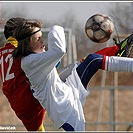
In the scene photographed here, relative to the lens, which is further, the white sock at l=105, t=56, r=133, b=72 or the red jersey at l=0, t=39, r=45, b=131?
the red jersey at l=0, t=39, r=45, b=131

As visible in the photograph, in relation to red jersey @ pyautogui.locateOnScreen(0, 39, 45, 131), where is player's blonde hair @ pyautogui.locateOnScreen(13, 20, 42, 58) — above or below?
above

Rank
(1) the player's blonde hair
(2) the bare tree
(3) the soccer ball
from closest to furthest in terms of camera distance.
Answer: (1) the player's blonde hair, (3) the soccer ball, (2) the bare tree

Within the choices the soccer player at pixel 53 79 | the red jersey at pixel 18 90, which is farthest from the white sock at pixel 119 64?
the red jersey at pixel 18 90

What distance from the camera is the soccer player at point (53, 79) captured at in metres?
4.82

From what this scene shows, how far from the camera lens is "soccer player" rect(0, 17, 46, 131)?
511 cm

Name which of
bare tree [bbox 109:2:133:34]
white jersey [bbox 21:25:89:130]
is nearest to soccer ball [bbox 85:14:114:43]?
white jersey [bbox 21:25:89:130]

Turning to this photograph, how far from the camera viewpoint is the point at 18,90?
5.13m

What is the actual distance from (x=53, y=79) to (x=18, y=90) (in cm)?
Result: 39

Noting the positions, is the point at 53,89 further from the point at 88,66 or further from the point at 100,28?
the point at 100,28

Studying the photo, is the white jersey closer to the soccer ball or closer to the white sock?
the white sock

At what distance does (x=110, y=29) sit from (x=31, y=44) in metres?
0.93

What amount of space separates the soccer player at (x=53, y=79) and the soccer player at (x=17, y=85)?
0.14 meters

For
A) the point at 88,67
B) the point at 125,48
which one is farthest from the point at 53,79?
the point at 125,48

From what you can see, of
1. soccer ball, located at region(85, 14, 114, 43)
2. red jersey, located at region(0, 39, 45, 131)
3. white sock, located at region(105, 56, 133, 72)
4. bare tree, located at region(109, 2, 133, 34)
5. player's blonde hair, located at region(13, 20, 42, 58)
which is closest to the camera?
white sock, located at region(105, 56, 133, 72)
